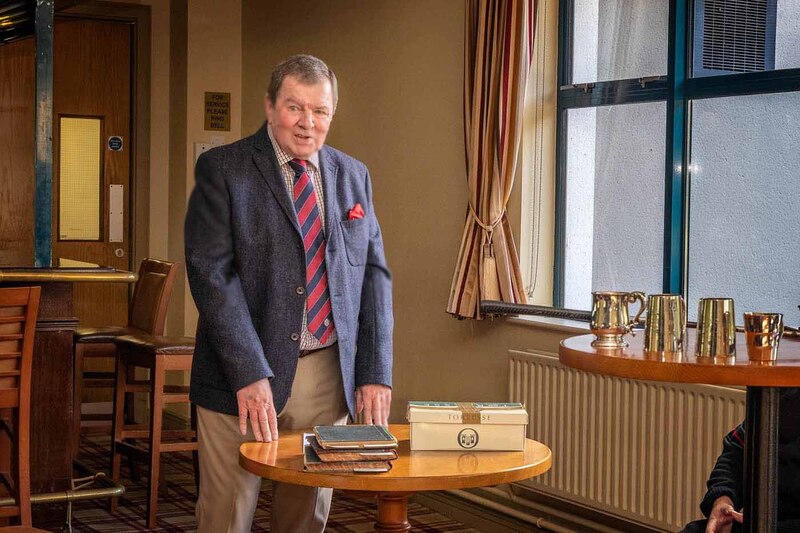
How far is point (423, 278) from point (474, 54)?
1.04 meters

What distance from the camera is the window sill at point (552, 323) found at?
387cm

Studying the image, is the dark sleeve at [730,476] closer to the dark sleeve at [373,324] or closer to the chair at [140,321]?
the dark sleeve at [373,324]

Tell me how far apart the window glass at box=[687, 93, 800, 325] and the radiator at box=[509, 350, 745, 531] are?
33 centimetres

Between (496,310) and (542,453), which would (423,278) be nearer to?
(496,310)

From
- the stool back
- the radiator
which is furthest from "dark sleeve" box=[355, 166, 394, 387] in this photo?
the stool back

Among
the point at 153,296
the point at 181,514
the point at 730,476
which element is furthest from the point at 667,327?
the point at 153,296

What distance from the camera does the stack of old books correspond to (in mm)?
1948

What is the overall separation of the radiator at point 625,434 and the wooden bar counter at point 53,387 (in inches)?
67.3

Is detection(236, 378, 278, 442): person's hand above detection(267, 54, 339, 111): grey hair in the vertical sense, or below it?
below

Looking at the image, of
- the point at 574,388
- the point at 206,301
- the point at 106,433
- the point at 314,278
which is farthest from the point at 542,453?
the point at 106,433

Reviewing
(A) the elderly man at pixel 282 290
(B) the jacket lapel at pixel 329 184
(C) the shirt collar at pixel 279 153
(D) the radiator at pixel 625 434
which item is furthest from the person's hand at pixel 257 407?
(D) the radiator at pixel 625 434

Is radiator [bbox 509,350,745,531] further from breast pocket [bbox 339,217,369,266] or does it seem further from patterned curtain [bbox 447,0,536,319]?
breast pocket [bbox 339,217,369,266]

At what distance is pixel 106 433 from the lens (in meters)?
6.21

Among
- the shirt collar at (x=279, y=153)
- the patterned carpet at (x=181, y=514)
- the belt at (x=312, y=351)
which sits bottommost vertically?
the patterned carpet at (x=181, y=514)
